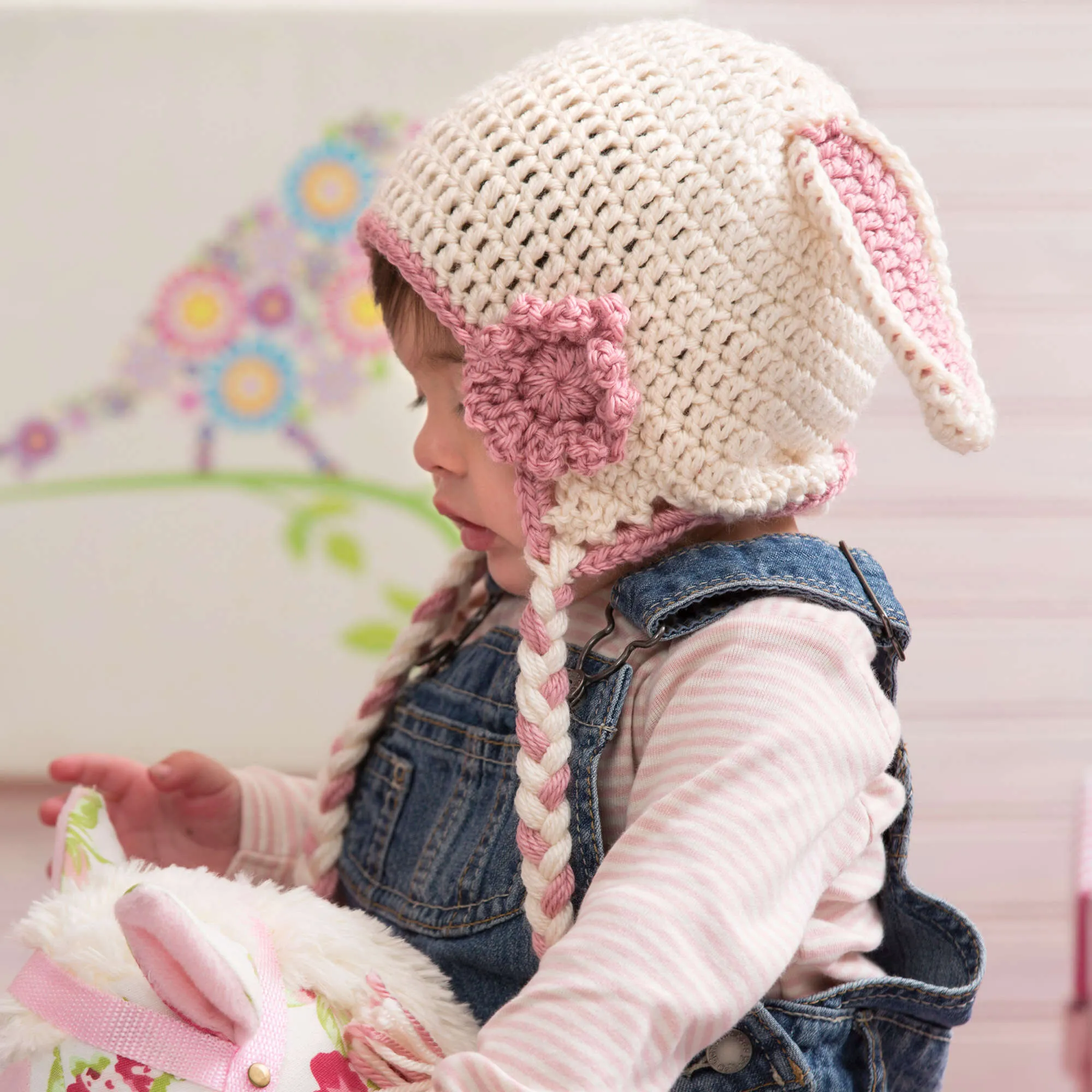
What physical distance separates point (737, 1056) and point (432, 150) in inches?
23.7

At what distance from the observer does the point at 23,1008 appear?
64cm

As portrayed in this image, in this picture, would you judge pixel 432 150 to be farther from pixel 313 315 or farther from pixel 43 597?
pixel 43 597

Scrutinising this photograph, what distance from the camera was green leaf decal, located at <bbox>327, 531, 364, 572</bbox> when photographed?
1245mm

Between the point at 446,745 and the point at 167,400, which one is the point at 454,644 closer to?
the point at 446,745

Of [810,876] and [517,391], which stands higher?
[517,391]

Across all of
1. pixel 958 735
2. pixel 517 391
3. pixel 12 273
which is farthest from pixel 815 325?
pixel 12 273

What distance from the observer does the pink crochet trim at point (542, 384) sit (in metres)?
0.70

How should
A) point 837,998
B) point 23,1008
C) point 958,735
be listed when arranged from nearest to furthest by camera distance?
point 23,1008 → point 837,998 → point 958,735

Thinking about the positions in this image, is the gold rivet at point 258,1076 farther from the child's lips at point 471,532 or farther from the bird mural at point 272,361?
the bird mural at point 272,361

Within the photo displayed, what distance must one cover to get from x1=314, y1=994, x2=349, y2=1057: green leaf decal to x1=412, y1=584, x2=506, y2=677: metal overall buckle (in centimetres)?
31

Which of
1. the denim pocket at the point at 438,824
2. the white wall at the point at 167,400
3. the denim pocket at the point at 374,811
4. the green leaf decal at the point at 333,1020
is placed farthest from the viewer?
the white wall at the point at 167,400

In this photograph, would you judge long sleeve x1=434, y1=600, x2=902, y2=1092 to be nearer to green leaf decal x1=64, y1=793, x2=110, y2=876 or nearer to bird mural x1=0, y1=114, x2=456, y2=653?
green leaf decal x1=64, y1=793, x2=110, y2=876

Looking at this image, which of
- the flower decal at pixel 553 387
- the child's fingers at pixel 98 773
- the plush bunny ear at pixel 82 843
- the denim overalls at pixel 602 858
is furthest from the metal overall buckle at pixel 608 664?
the child's fingers at pixel 98 773

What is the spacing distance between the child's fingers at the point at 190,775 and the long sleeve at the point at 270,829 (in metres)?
0.02
